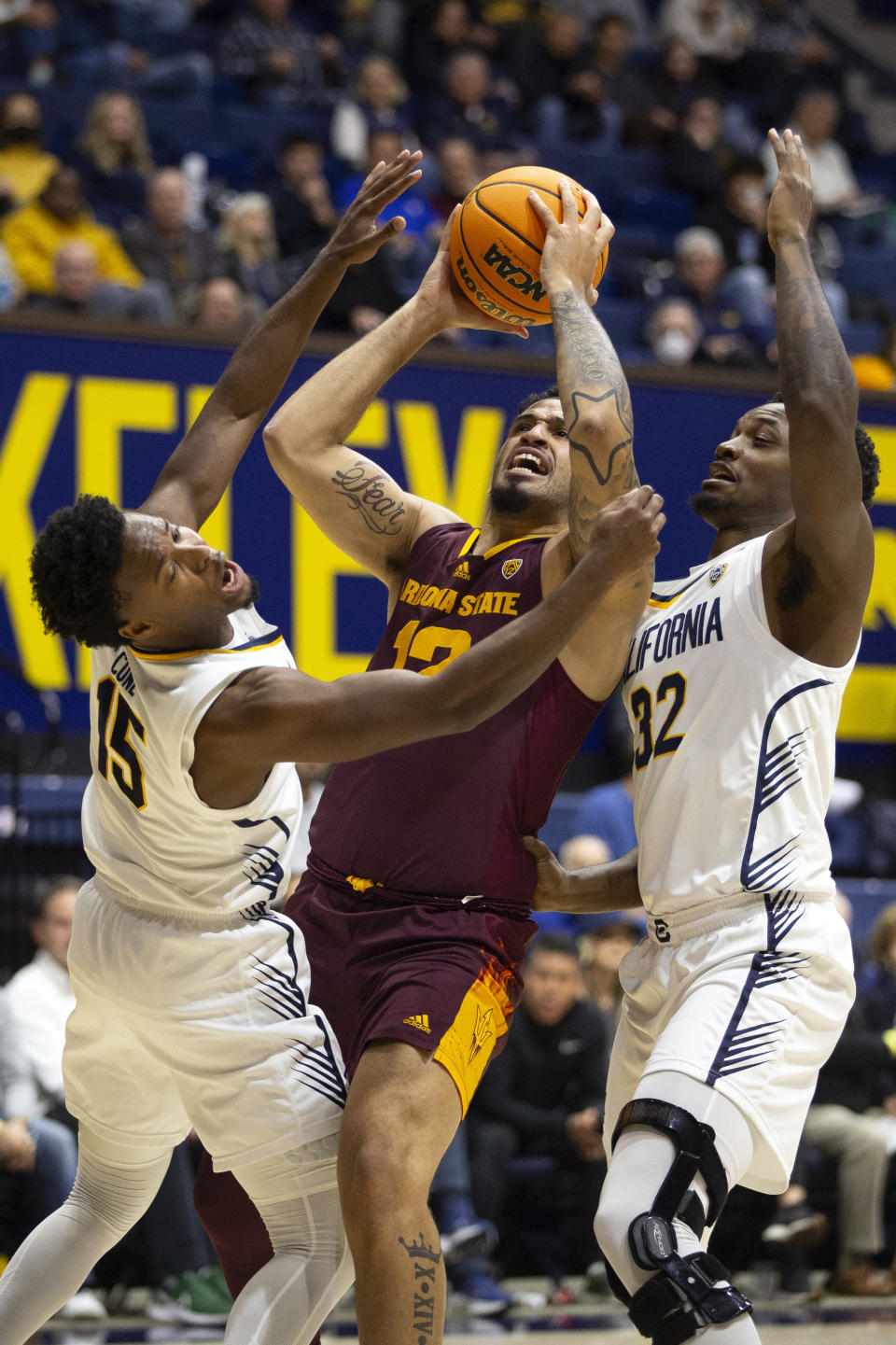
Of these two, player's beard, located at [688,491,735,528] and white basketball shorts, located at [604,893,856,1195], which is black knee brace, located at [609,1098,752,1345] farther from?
player's beard, located at [688,491,735,528]

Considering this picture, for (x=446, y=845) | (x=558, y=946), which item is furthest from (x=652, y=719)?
(x=558, y=946)

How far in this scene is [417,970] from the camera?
3.94m

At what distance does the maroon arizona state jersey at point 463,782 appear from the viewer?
4074 mm

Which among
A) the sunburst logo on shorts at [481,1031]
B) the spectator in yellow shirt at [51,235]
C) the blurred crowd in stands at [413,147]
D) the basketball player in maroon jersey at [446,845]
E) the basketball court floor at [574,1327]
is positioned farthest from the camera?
the blurred crowd in stands at [413,147]

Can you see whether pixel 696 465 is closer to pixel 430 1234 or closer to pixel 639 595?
pixel 639 595

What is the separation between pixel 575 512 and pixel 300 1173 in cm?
164

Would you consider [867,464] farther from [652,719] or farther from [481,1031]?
[481,1031]

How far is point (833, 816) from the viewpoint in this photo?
10.1 m

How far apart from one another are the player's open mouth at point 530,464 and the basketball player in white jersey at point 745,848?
588 mm

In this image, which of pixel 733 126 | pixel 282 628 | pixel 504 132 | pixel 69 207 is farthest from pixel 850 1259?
pixel 733 126

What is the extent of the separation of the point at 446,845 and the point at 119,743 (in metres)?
0.83

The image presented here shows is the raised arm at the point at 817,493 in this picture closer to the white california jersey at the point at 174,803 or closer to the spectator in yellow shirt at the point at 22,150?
the white california jersey at the point at 174,803

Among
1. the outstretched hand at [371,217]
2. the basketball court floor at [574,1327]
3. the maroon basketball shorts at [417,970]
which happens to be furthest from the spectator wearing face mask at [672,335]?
the maroon basketball shorts at [417,970]

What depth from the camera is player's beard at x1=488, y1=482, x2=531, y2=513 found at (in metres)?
4.51
